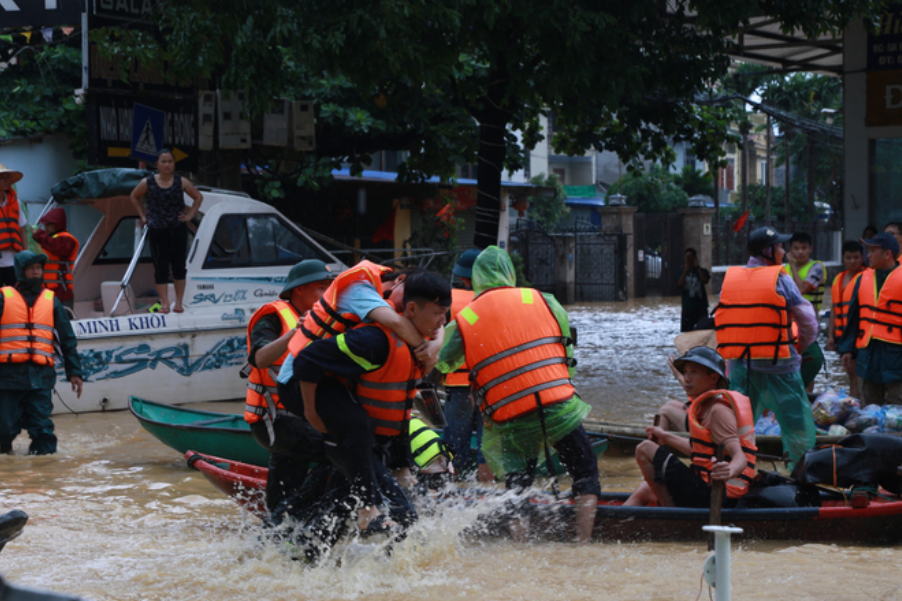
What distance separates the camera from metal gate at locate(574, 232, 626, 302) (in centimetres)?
2839

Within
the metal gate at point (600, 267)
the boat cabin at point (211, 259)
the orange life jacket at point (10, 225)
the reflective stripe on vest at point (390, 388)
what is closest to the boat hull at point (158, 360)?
the boat cabin at point (211, 259)

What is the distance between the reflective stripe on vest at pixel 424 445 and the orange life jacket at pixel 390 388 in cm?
99

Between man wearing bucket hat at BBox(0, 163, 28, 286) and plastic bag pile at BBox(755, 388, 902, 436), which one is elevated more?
man wearing bucket hat at BBox(0, 163, 28, 286)

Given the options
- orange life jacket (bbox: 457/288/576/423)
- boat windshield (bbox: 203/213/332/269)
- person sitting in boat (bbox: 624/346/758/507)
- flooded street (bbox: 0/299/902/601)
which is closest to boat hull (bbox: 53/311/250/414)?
A: boat windshield (bbox: 203/213/332/269)

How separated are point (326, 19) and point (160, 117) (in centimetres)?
393

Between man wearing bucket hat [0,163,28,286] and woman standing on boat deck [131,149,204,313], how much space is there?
129cm

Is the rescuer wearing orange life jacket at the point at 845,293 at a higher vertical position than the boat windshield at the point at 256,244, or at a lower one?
lower

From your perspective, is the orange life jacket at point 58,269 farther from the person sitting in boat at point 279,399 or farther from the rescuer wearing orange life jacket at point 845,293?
the rescuer wearing orange life jacket at point 845,293

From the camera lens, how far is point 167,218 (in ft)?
33.7

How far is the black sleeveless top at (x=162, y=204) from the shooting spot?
10.2m

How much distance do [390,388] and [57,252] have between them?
282 inches

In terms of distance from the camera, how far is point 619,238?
28.4m

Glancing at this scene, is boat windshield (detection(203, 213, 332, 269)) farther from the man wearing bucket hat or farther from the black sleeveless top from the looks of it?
the man wearing bucket hat

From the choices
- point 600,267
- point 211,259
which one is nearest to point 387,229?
point 600,267
